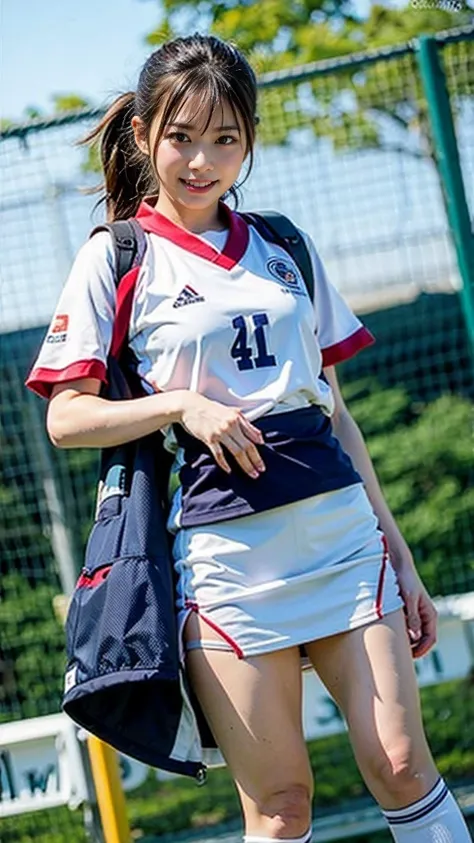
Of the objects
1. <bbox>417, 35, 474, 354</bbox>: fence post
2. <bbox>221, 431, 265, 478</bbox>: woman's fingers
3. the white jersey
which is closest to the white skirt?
<bbox>221, 431, 265, 478</bbox>: woman's fingers

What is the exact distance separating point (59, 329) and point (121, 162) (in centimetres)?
49

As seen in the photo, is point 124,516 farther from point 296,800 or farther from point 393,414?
point 393,414

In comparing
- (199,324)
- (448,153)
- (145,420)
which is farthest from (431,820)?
(448,153)

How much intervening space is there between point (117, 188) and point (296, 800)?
1.36 m

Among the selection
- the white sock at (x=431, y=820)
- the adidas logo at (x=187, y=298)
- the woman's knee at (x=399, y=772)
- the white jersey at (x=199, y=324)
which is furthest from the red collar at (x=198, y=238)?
the white sock at (x=431, y=820)

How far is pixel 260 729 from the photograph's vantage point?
2678mm

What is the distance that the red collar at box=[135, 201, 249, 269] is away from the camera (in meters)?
2.85

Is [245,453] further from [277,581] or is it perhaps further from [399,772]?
[399,772]

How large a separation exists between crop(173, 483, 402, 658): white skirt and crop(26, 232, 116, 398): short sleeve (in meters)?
0.40

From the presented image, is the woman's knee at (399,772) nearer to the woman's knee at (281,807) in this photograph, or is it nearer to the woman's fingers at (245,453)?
the woman's knee at (281,807)

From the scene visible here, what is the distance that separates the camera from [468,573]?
17.3 feet

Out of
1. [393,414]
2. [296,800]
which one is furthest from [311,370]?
[393,414]

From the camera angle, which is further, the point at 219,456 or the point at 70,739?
the point at 70,739

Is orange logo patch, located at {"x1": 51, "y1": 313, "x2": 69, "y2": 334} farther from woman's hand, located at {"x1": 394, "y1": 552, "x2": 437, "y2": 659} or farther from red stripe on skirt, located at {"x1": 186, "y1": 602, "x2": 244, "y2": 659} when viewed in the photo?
woman's hand, located at {"x1": 394, "y1": 552, "x2": 437, "y2": 659}
